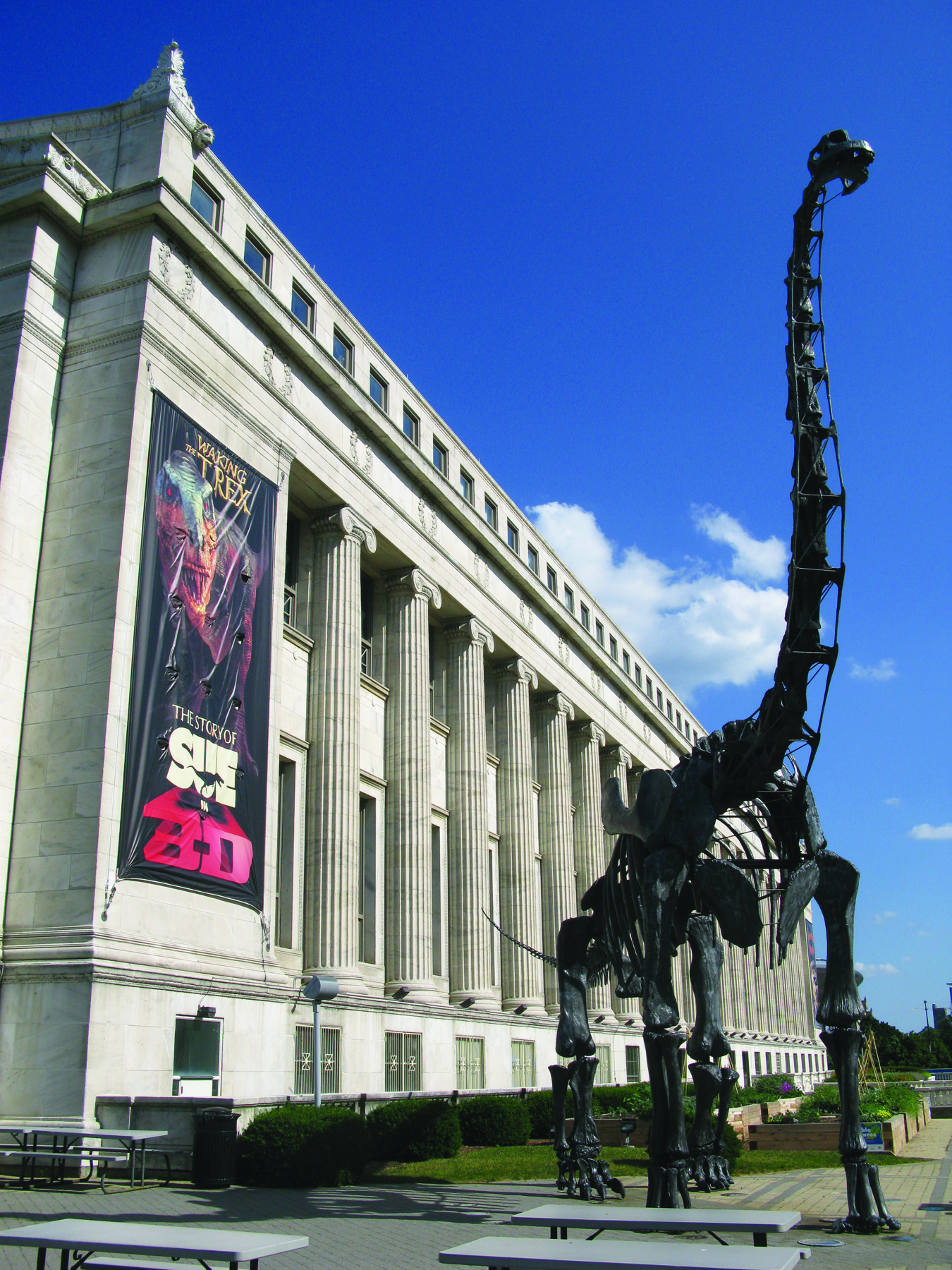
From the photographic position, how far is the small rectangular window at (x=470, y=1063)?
3097cm

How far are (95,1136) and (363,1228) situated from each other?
4.10 m

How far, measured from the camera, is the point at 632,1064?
153ft

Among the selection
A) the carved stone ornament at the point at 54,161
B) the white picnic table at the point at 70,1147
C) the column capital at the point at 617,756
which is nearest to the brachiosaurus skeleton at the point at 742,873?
the white picnic table at the point at 70,1147

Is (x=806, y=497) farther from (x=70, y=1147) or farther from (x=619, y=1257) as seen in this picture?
(x=70, y=1147)

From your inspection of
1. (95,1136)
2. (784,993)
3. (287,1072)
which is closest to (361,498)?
(287,1072)

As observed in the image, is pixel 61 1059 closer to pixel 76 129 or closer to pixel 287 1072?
pixel 287 1072

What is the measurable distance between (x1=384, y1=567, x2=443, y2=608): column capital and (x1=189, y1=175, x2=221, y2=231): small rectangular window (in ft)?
37.9

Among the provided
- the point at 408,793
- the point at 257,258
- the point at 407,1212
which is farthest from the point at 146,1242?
the point at 257,258

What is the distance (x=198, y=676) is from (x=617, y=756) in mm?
34549

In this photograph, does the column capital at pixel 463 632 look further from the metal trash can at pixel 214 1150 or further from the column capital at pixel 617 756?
the metal trash can at pixel 214 1150

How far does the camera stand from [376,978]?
29.0 metres

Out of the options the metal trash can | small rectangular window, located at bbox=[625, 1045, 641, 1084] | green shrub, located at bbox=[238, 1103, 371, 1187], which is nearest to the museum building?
green shrub, located at bbox=[238, 1103, 371, 1187]

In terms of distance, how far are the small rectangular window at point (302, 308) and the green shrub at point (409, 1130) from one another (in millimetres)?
19131

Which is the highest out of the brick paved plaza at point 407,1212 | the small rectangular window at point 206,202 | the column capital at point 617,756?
the small rectangular window at point 206,202
